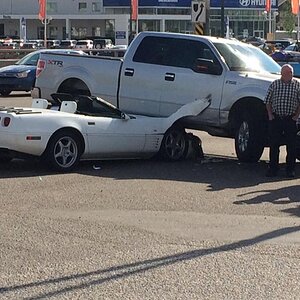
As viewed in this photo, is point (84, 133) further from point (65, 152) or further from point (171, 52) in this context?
Result: point (171, 52)

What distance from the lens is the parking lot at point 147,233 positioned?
5.72 metres

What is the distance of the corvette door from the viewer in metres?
11.1

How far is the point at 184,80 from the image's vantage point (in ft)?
41.1

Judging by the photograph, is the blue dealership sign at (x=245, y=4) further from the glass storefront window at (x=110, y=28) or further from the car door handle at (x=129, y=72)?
the car door handle at (x=129, y=72)

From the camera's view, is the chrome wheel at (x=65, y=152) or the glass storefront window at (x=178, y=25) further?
the glass storefront window at (x=178, y=25)

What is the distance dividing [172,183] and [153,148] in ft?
5.88

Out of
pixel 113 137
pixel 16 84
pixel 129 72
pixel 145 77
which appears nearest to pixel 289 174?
pixel 113 137

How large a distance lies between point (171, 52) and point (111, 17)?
89.2 m

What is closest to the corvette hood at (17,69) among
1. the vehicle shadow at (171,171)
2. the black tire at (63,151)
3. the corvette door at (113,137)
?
the vehicle shadow at (171,171)

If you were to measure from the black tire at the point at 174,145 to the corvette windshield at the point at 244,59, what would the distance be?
1422 mm

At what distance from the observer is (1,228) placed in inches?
293

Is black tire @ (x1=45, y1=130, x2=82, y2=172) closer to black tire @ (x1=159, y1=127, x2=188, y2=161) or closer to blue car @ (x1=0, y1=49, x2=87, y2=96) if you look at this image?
black tire @ (x1=159, y1=127, x2=188, y2=161)

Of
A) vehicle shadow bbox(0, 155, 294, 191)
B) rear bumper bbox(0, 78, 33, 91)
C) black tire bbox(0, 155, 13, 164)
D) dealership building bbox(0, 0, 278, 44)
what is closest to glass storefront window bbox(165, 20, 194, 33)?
dealership building bbox(0, 0, 278, 44)

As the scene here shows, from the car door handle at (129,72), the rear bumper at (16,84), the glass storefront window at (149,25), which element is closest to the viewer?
the car door handle at (129,72)
